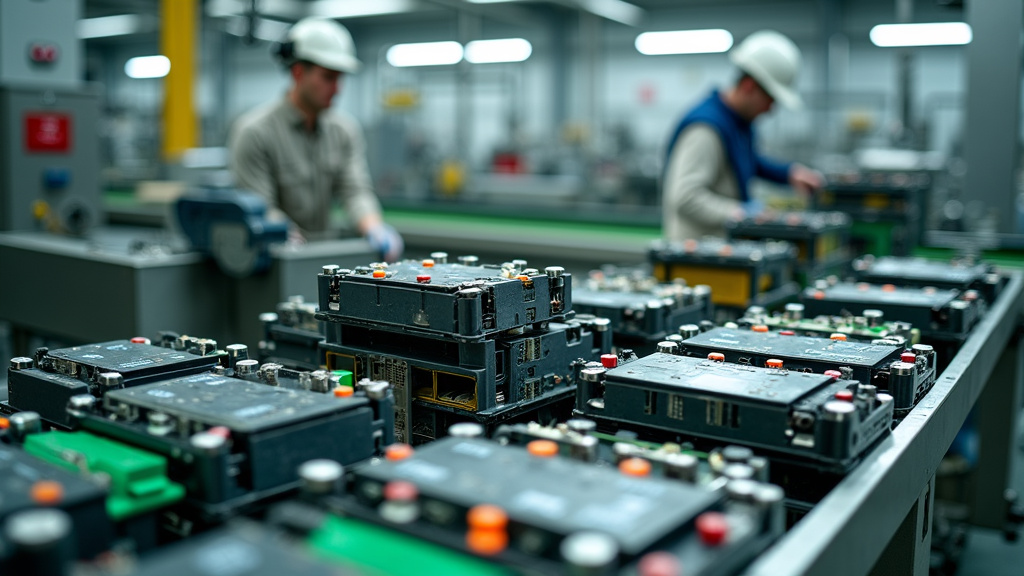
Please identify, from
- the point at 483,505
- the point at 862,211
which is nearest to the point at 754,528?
the point at 483,505

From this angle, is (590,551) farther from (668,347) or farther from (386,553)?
(668,347)

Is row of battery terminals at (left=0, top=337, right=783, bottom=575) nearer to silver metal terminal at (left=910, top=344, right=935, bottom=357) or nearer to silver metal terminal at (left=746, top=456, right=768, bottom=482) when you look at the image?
silver metal terminal at (left=746, top=456, right=768, bottom=482)

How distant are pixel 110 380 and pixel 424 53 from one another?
1294cm

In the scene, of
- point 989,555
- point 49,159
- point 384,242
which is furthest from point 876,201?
point 49,159

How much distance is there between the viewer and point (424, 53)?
1354 centimetres

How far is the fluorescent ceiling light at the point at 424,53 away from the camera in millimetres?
13172

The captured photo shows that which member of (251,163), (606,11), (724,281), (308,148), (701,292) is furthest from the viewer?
(606,11)

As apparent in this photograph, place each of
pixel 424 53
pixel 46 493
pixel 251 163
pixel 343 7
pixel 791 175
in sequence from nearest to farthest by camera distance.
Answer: pixel 46 493
pixel 251 163
pixel 791 175
pixel 343 7
pixel 424 53

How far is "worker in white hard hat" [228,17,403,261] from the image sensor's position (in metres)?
3.26

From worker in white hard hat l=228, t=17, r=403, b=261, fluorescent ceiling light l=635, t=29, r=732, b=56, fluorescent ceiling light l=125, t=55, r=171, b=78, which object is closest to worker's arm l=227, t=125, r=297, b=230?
worker in white hard hat l=228, t=17, r=403, b=261

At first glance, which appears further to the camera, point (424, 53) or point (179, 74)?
point (424, 53)

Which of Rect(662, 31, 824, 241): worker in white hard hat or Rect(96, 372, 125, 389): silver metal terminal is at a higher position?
Rect(662, 31, 824, 241): worker in white hard hat

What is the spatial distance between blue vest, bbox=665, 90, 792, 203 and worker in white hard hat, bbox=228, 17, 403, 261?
124cm

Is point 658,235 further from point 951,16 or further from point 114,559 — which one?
point 951,16
